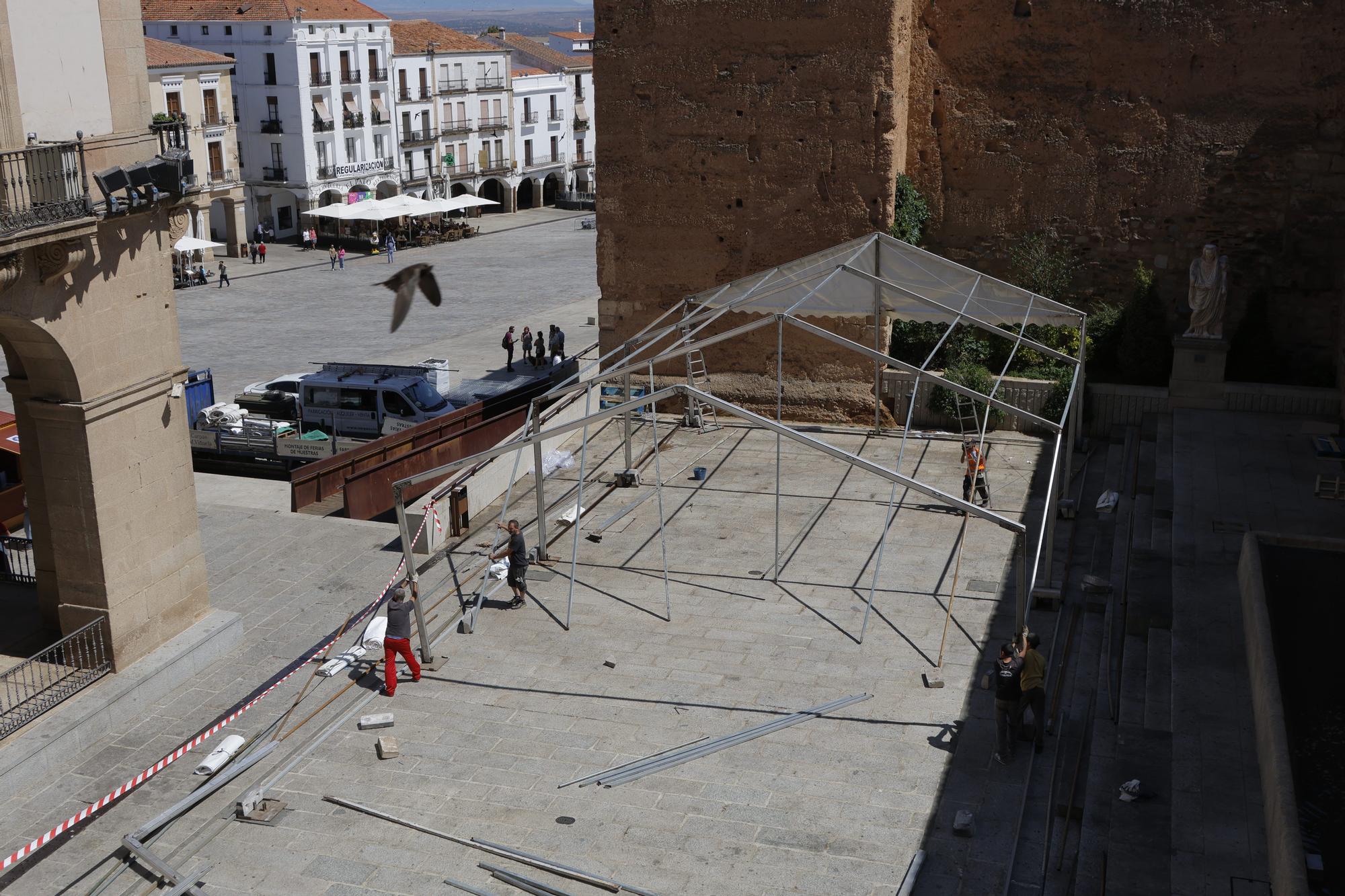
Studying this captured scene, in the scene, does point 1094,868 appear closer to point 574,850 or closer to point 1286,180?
point 574,850

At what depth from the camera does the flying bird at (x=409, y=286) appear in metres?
10.8

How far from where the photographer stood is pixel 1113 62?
1994 cm

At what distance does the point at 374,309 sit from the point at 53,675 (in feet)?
80.9

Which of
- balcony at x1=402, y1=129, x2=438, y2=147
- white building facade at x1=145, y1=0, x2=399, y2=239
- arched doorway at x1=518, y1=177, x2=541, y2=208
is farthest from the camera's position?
arched doorway at x1=518, y1=177, x2=541, y2=208

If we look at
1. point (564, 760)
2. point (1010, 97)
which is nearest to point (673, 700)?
point (564, 760)

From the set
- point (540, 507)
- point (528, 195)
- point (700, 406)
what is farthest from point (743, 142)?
point (528, 195)

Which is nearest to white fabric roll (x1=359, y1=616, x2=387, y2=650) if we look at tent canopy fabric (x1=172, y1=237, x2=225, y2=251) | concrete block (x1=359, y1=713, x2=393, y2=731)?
concrete block (x1=359, y1=713, x2=393, y2=731)

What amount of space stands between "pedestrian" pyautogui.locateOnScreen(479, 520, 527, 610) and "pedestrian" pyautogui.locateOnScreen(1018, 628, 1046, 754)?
543 centimetres

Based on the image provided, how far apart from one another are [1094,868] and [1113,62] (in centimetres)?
1427

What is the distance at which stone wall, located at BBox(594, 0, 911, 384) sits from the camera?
1994 cm

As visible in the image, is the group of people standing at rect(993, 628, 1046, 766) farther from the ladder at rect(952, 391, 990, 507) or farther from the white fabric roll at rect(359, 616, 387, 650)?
the ladder at rect(952, 391, 990, 507)

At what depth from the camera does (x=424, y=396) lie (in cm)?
2241

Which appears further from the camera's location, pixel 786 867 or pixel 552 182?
pixel 552 182

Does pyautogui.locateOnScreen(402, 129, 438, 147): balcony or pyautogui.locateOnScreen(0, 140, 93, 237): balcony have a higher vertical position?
pyautogui.locateOnScreen(0, 140, 93, 237): balcony
